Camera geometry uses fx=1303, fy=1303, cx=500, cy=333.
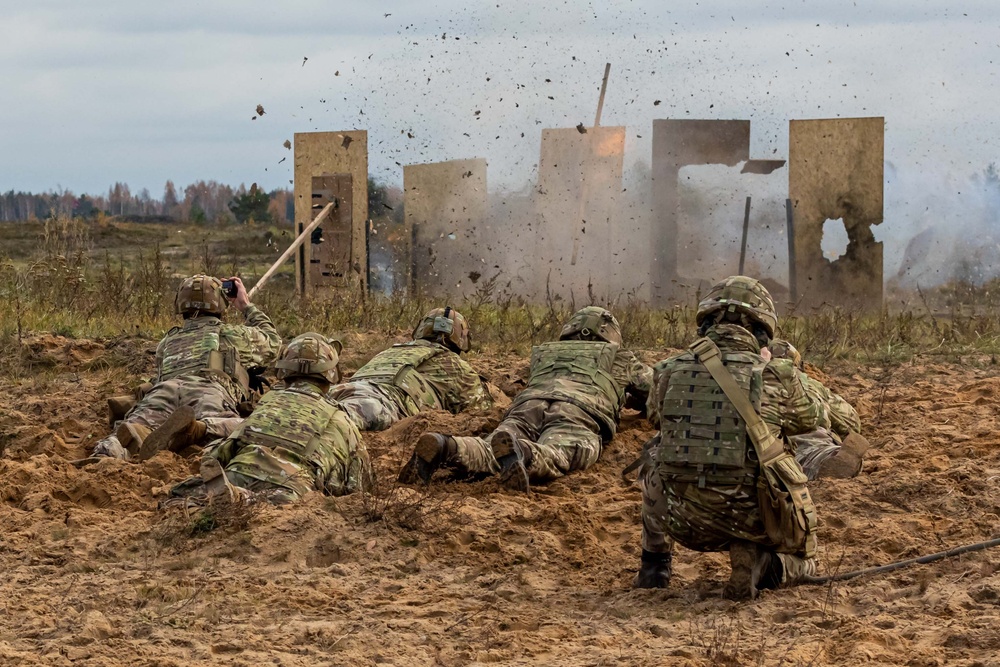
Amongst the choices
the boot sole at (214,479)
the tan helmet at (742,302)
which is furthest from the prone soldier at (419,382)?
the tan helmet at (742,302)

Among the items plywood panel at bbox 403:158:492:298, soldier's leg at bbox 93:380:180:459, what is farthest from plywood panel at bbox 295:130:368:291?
soldier's leg at bbox 93:380:180:459

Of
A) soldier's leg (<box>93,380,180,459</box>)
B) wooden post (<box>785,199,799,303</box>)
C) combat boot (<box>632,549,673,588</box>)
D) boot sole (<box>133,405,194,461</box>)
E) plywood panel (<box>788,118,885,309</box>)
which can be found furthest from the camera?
wooden post (<box>785,199,799,303</box>)

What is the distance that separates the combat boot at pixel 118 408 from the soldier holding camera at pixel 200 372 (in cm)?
17

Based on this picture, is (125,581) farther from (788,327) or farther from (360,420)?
(788,327)

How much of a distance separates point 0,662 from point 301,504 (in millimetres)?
2009

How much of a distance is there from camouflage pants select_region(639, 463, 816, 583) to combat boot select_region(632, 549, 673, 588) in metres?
0.03

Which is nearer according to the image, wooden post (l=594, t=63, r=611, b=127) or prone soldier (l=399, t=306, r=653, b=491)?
prone soldier (l=399, t=306, r=653, b=491)

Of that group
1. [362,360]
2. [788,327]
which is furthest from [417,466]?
[788,327]

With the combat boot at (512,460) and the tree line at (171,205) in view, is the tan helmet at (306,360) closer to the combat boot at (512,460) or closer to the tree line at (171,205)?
the combat boot at (512,460)

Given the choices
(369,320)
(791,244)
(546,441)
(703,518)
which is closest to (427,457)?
(546,441)

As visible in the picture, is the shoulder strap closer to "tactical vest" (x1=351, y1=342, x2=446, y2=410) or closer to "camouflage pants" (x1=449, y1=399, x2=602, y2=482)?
"camouflage pants" (x1=449, y1=399, x2=602, y2=482)

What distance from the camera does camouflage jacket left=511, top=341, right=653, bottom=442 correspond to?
Answer: 26.7 ft

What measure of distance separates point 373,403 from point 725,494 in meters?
3.68

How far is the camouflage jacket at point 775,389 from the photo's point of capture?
5.41m
